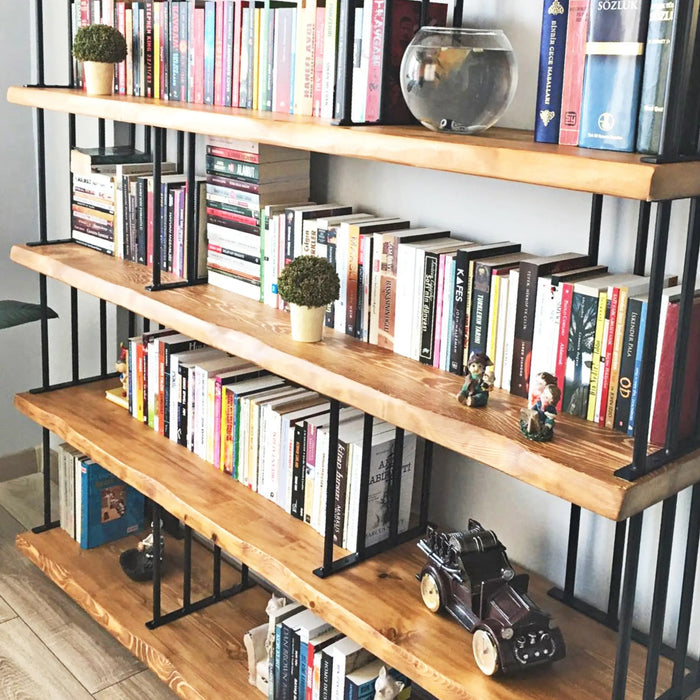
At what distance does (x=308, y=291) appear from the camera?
1602mm

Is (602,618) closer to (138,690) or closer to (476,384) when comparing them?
(476,384)

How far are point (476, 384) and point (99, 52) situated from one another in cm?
125

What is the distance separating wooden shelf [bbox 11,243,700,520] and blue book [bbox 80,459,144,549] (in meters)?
0.56

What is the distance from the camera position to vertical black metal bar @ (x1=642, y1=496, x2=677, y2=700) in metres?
1.32

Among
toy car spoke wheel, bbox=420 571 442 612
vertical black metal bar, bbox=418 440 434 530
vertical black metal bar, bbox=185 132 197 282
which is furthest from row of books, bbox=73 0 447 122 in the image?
toy car spoke wheel, bbox=420 571 442 612

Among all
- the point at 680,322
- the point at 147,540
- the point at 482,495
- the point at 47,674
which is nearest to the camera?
the point at 680,322

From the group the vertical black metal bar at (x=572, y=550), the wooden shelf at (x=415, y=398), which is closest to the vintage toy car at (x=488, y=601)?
the vertical black metal bar at (x=572, y=550)

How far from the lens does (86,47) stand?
6.79 feet

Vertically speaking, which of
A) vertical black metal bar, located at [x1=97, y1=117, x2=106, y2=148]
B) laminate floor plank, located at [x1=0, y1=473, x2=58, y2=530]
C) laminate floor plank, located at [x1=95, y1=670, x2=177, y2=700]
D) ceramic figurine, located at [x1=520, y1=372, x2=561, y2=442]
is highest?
vertical black metal bar, located at [x1=97, y1=117, x2=106, y2=148]

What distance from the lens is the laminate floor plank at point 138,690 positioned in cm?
207

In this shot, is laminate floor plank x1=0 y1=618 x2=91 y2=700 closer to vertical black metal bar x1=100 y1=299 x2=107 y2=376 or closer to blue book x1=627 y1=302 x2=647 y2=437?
vertical black metal bar x1=100 y1=299 x2=107 y2=376

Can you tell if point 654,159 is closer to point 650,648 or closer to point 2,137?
point 650,648

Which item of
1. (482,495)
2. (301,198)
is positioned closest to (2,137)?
(301,198)

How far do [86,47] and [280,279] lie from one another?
0.84 m
